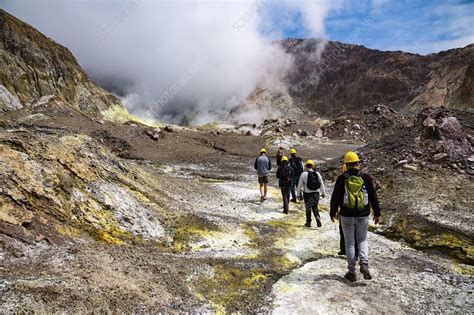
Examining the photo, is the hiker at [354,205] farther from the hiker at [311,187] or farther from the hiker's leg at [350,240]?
the hiker at [311,187]

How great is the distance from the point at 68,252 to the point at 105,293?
1310mm

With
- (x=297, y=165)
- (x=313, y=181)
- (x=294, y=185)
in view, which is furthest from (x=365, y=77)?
(x=313, y=181)

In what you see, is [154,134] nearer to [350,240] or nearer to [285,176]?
[285,176]

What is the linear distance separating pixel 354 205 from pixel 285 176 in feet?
19.6

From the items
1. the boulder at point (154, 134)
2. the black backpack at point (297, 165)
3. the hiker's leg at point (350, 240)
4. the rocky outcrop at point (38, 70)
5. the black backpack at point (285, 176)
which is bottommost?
the hiker's leg at point (350, 240)

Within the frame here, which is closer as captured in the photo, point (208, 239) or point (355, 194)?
point (355, 194)

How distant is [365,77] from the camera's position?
114 meters

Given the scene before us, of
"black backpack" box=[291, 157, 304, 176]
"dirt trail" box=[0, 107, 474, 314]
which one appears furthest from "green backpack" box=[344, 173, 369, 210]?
"black backpack" box=[291, 157, 304, 176]

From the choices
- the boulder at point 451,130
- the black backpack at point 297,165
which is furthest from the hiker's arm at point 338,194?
the boulder at point 451,130

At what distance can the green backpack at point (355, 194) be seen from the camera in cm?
627

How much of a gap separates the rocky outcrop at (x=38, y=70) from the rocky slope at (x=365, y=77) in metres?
73.2

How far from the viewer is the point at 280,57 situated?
137125mm

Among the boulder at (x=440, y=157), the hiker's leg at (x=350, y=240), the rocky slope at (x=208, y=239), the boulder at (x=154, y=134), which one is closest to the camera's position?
the rocky slope at (x=208, y=239)

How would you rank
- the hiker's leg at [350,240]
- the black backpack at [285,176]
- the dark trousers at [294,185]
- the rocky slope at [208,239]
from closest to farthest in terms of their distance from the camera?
the rocky slope at [208,239] → the hiker's leg at [350,240] → the black backpack at [285,176] → the dark trousers at [294,185]
